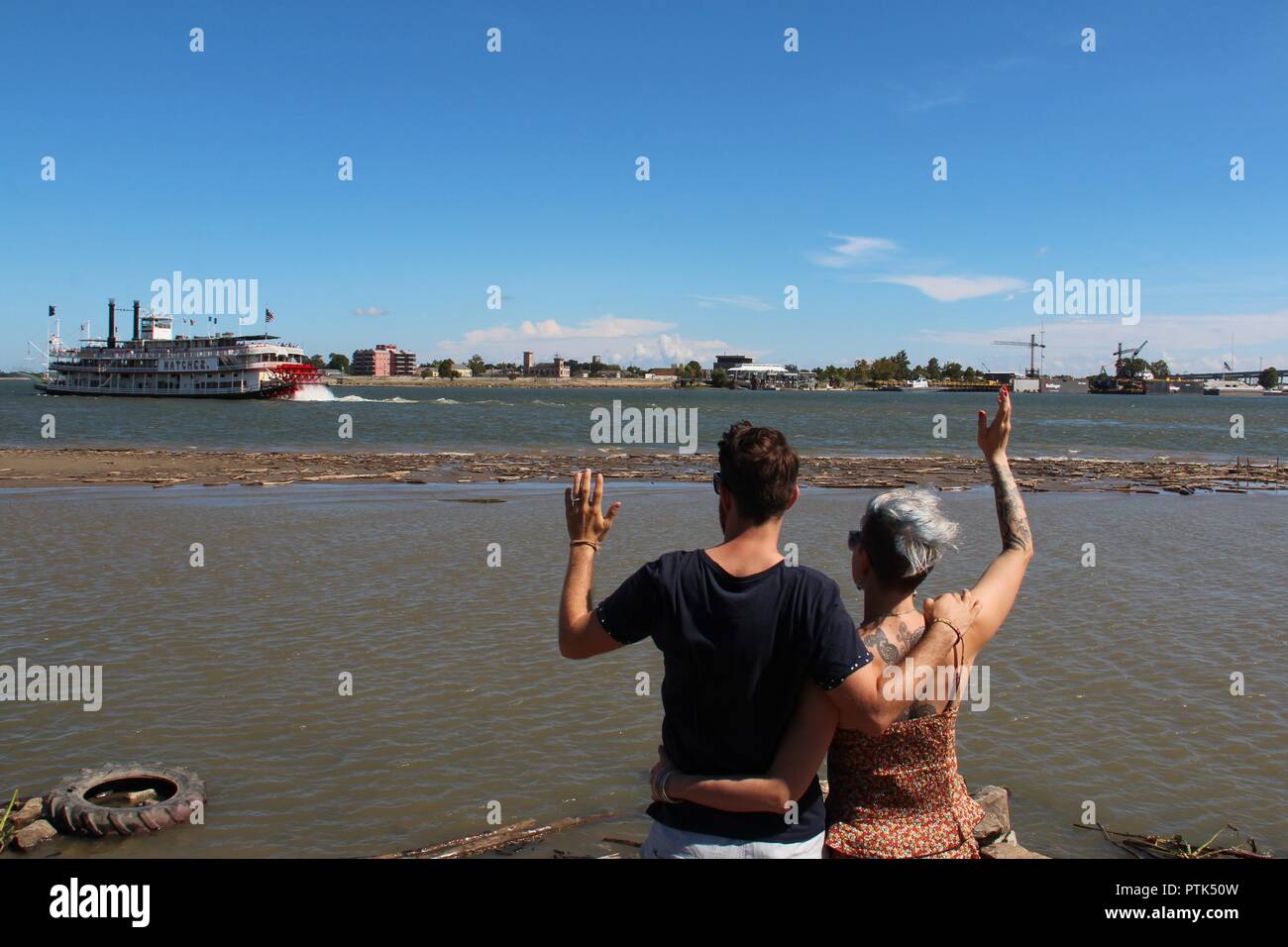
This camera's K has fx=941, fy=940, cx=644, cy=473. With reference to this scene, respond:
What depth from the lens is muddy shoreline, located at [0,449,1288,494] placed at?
27.6m

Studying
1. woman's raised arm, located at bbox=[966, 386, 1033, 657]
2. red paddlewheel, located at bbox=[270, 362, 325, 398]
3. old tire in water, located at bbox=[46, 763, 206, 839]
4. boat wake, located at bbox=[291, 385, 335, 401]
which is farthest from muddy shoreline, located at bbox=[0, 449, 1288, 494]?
boat wake, located at bbox=[291, 385, 335, 401]

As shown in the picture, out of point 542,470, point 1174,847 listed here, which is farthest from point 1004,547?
Result: point 542,470

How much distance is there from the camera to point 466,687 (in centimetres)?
849

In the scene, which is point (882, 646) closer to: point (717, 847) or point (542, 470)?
point (717, 847)

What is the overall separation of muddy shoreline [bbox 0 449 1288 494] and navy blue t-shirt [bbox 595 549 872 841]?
24.7 m

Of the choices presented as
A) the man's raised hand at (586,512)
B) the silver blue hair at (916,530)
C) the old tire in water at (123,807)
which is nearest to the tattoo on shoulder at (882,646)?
the silver blue hair at (916,530)

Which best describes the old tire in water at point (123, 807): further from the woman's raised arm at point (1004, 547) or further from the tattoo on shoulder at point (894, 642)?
the woman's raised arm at point (1004, 547)

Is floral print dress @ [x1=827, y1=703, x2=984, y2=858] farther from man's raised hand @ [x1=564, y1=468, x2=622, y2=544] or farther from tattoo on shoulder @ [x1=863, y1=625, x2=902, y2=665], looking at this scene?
man's raised hand @ [x1=564, y1=468, x2=622, y2=544]

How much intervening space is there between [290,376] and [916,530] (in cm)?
11565

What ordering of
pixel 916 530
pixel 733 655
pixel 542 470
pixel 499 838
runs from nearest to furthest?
pixel 733 655
pixel 916 530
pixel 499 838
pixel 542 470

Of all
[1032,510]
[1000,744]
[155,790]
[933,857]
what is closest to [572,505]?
[933,857]

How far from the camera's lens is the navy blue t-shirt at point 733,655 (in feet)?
9.58
